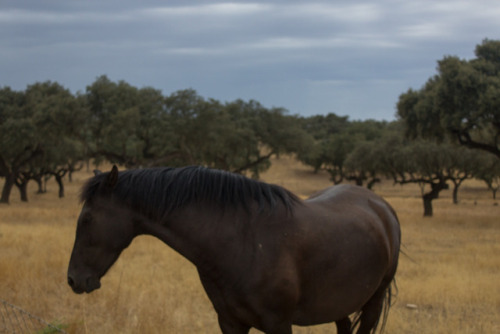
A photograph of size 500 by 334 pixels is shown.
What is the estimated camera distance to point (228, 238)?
11.2ft

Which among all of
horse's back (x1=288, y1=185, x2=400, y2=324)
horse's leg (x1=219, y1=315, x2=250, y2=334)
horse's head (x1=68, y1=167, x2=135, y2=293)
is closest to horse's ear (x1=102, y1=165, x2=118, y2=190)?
horse's head (x1=68, y1=167, x2=135, y2=293)

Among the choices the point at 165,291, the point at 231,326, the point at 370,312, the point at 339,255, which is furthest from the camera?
the point at 165,291

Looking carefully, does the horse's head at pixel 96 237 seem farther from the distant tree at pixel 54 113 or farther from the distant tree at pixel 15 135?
the distant tree at pixel 15 135

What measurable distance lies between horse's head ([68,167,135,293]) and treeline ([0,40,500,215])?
1847 cm

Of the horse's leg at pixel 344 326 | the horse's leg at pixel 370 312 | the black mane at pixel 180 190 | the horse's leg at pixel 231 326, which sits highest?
the black mane at pixel 180 190

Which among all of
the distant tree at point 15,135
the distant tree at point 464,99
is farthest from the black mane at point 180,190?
the distant tree at point 15,135

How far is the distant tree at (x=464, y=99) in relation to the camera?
19312mm

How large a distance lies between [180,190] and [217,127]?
26402 millimetres

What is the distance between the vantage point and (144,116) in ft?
99.1

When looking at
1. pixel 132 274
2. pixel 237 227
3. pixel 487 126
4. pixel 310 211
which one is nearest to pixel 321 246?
pixel 310 211

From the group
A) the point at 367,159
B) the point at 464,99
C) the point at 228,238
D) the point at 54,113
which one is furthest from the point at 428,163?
the point at 228,238

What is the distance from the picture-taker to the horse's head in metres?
3.29

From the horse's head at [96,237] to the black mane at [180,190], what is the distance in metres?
0.06

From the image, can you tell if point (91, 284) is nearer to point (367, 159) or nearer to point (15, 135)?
point (15, 135)
